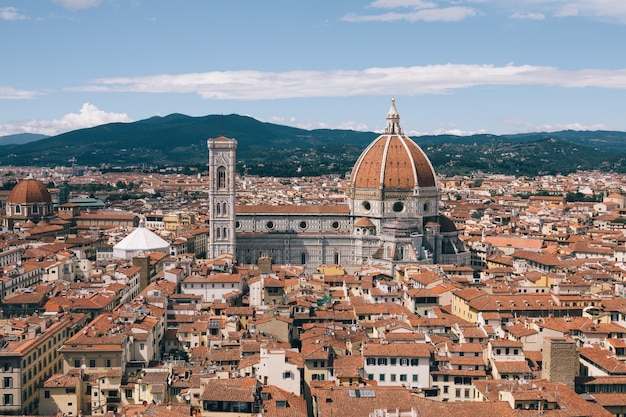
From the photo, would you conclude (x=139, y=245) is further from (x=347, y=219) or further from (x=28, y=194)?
(x=28, y=194)

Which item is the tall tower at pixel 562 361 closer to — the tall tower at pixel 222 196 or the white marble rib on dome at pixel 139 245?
the tall tower at pixel 222 196

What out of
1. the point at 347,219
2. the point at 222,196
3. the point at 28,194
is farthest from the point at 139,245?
the point at 28,194

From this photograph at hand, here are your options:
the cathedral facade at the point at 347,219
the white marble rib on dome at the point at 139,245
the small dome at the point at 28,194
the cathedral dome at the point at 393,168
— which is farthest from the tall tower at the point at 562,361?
the small dome at the point at 28,194

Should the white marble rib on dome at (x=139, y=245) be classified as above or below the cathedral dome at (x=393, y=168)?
below

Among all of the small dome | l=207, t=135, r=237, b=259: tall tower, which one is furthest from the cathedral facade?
the small dome

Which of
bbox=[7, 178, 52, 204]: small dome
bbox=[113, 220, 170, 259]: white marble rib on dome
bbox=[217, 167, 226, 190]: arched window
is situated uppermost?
bbox=[217, 167, 226, 190]: arched window

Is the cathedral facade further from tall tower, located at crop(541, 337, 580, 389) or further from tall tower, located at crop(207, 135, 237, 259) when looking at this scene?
tall tower, located at crop(541, 337, 580, 389)

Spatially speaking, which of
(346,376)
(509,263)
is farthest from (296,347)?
(509,263)
